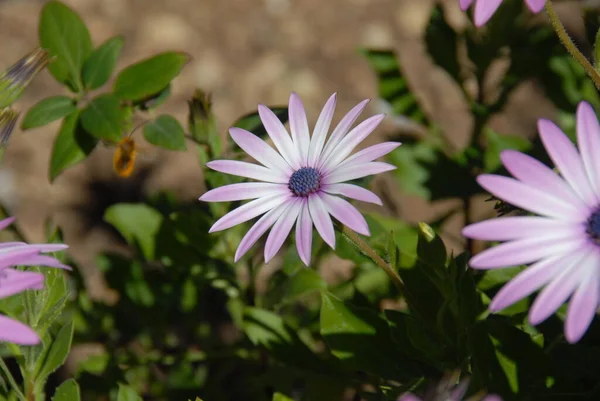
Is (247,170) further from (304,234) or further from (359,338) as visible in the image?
(359,338)

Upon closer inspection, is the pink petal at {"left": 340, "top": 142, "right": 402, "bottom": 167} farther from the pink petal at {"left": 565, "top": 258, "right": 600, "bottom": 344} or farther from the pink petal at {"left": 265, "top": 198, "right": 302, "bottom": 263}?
the pink petal at {"left": 565, "top": 258, "right": 600, "bottom": 344}

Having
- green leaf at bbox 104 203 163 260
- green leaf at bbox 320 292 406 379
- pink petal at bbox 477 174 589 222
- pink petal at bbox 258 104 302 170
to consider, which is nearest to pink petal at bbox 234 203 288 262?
pink petal at bbox 258 104 302 170

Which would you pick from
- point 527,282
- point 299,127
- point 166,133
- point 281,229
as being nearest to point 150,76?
point 166,133

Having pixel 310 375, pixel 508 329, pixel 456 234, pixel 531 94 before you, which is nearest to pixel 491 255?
pixel 508 329

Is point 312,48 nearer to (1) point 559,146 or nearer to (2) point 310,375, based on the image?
(2) point 310,375

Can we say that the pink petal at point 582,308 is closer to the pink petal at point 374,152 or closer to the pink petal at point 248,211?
the pink petal at point 374,152
